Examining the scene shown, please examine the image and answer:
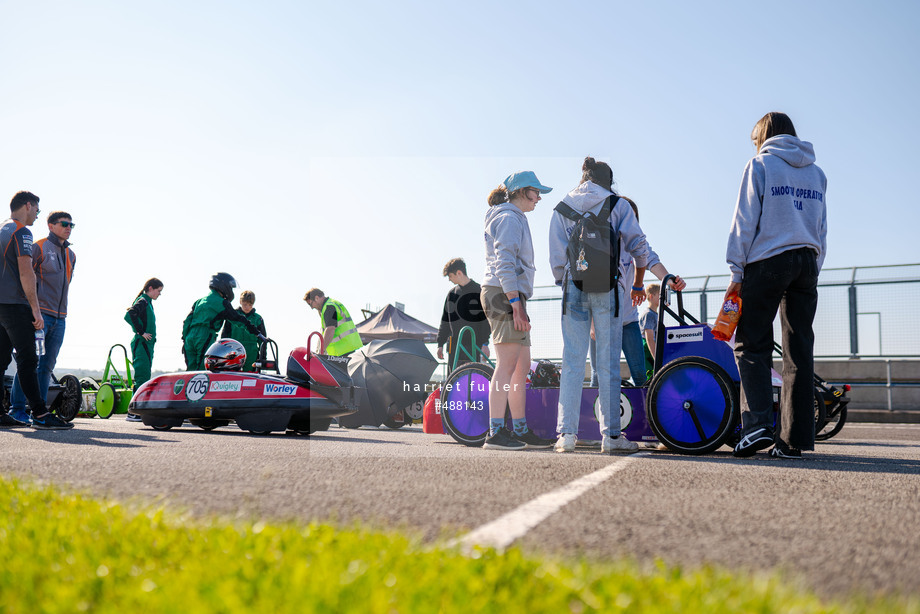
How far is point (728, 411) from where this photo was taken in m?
4.97

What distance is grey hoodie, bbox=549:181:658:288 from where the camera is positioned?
529 cm

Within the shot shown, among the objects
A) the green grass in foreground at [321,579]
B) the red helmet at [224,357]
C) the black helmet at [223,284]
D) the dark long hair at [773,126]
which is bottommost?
the green grass in foreground at [321,579]

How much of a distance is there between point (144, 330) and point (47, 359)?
3512 mm

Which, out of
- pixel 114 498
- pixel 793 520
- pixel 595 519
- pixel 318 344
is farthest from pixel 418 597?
pixel 318 344

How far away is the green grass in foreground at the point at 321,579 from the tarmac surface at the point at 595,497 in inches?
9.5

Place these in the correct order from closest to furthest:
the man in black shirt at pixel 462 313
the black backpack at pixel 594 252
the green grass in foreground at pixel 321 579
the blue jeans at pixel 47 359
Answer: the green grass in foreground at pixel 321 579
the black backpack at pixel 594 252
the blue jeans at pixel 47 359
the man in black shirt at pixel 462 313

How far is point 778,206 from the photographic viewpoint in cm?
464

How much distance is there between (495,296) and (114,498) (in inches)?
134

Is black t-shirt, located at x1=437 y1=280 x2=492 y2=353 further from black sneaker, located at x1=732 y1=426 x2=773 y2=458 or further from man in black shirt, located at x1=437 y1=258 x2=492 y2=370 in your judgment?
black sneaker, located at x1=732 y1=426 x2=773 y2=458

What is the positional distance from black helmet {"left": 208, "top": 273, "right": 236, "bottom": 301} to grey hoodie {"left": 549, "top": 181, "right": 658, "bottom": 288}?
5.43 metres

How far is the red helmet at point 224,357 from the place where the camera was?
7880mm

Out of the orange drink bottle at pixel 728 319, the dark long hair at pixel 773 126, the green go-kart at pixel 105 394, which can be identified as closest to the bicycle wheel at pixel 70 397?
the green go-kart at pixel 105 394

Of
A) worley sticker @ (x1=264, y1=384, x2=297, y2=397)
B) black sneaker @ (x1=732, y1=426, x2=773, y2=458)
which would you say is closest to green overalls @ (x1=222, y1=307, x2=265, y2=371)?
worley sticker @ (x1=264, y1=384, x2=297, y2=397)

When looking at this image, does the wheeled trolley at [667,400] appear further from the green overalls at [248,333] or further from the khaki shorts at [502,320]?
the green overalls at [248,333]
